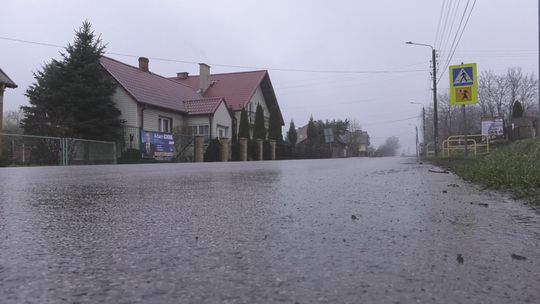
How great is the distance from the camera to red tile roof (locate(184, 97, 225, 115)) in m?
35.3

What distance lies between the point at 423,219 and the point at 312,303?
233 cm

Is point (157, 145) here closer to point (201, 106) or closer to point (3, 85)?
point (3, 85)

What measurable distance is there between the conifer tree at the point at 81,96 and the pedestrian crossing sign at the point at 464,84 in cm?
1953

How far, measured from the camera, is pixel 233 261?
100 inches

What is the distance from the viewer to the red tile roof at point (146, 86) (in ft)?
98.9

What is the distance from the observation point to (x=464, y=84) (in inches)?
614

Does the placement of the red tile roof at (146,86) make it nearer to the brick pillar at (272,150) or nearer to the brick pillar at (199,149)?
the brick pillar at (199,149)

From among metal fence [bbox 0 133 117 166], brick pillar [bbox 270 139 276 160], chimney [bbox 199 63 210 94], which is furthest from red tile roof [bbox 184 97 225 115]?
metal fence [bbox 0 133 117 166]

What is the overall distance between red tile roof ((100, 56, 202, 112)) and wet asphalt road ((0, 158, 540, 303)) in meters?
26.3

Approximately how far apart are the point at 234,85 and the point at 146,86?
14429 mm

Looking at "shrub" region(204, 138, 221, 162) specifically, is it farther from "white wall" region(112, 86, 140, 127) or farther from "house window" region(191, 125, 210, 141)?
"white wall" region(112, 86, 140, 127)

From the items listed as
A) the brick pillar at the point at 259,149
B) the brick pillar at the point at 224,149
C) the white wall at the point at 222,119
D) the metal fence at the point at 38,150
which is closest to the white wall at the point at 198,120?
the white wall at the point at 222,119

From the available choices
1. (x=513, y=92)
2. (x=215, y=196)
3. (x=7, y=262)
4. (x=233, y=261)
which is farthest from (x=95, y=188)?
(x=513, y=92)

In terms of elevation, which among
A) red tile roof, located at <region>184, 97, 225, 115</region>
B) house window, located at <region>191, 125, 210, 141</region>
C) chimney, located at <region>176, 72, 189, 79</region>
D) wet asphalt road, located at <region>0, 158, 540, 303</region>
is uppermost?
chimney, located at <region>176, 72, 189, 79</region>
